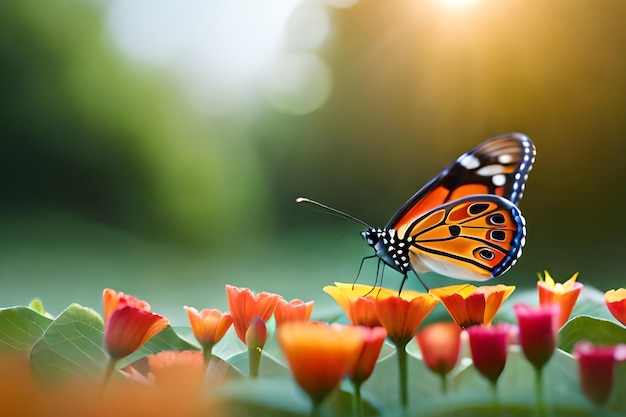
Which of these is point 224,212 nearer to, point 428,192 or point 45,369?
point 428,192

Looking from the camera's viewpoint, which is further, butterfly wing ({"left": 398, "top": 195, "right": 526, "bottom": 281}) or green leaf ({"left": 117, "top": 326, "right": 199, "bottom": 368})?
butterfly wing ({"left": 398, "top": 195, "right": 526, "bottom": 281})

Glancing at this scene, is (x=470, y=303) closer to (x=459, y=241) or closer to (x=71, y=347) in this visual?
(x=71, y=347)

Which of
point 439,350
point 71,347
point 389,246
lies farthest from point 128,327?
point 389,246

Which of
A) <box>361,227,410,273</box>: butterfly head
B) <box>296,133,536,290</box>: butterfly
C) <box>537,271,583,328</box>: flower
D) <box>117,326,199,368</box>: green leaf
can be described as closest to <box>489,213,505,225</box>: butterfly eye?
<box>296,133,536,290</box>: butterfly

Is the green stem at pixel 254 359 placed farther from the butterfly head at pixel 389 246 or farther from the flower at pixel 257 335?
the butterfly head at pixel 389 246

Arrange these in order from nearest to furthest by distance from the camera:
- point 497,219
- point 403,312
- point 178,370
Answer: point 178,370 → point 403,312 → point 497,219

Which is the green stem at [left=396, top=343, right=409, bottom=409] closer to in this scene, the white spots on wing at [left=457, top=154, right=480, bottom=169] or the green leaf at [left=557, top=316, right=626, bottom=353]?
the green leaf at [left=557, top=316, right=626, bottom=353]
